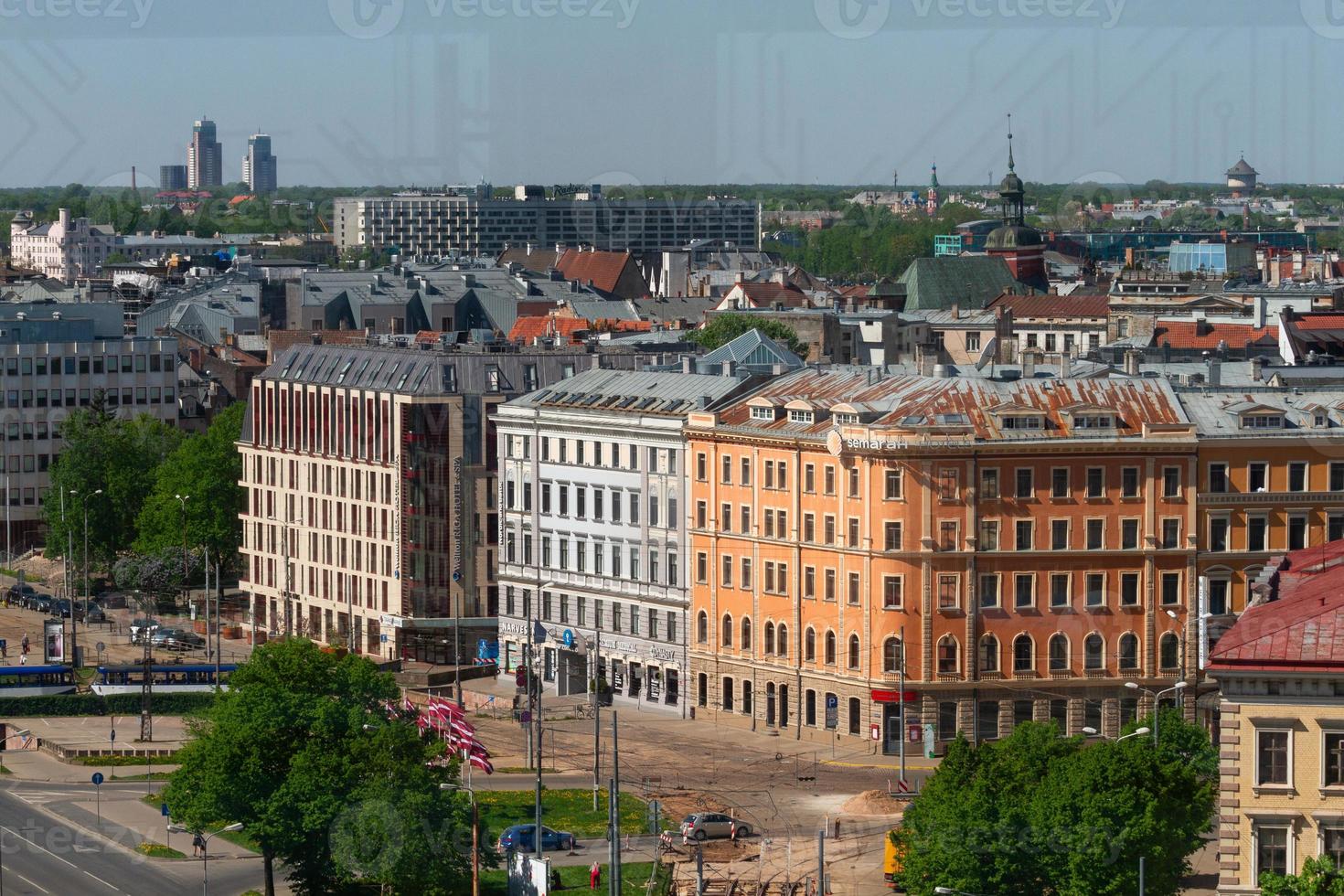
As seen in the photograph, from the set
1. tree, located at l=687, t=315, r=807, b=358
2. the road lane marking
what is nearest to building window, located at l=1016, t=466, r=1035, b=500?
the road lane marking

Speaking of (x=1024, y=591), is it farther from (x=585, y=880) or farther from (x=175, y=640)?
(x=175, y=640)

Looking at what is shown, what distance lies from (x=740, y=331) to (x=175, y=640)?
41.7m

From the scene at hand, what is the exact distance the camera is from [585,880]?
69750 millimetres

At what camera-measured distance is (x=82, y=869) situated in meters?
72.6

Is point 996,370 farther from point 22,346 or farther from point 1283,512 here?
point 22,346

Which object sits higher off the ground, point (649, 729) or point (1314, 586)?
point (1314, 586)

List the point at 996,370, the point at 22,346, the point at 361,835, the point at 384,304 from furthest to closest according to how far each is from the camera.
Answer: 1. the point at 384,304
2. the point at 22,346
3. the point at 996,370
4. the point at 361,835

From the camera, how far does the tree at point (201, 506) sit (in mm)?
124312

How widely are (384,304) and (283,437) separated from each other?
5355cm

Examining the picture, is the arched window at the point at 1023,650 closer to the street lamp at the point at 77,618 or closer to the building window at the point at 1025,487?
the building window at the point at 1025,487

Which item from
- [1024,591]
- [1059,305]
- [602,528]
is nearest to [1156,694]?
[1024,591]

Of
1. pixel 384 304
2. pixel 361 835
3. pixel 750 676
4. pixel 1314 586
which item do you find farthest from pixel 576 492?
pixel 384 304

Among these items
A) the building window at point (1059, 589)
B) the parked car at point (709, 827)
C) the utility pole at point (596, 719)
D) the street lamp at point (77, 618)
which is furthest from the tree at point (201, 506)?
the parked car at point (709, 827)

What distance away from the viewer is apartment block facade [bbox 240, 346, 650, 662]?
4139 inches
